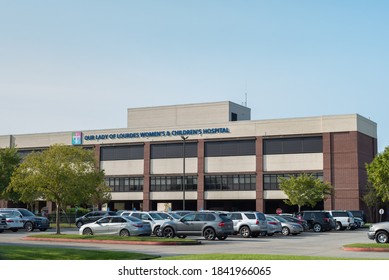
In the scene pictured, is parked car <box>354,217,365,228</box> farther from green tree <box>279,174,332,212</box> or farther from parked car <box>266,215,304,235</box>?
parked car <box>266,215,304,235</box>

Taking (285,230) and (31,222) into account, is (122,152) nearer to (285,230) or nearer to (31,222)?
(31,222)

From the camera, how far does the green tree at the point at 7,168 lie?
64.8m

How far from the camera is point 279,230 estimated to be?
137ft

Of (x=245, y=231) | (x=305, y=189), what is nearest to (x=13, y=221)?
(x=245, y=231)

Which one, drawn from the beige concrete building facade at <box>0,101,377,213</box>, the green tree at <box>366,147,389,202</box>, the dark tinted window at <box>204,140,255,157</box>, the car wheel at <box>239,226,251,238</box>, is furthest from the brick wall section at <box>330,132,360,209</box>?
the car wheel at <box>239,226,251,238</box>

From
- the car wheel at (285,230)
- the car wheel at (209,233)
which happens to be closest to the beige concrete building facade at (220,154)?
the car wheel at (285,230)

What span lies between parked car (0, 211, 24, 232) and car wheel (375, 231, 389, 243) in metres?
26.4

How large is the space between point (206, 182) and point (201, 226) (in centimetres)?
4292

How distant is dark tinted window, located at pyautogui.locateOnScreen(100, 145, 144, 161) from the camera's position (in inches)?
3246

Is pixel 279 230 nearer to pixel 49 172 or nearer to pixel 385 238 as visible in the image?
pixel 385 238

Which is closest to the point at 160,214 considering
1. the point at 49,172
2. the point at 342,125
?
the point at 49,172

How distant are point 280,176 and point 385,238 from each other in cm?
4132

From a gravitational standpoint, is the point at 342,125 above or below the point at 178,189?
above

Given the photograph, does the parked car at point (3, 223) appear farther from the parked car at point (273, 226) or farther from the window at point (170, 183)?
the window at point (170, 183)
